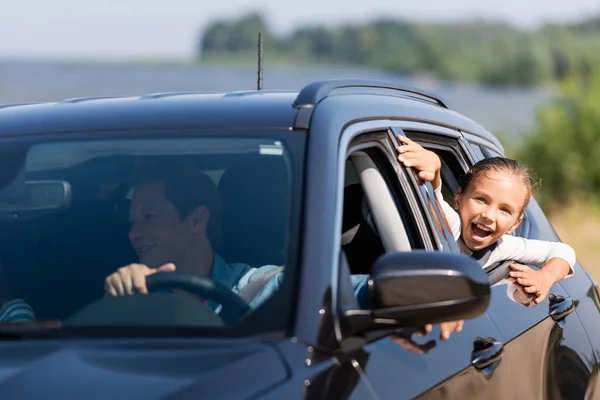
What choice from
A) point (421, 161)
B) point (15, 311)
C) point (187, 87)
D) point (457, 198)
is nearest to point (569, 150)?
point (187, 87)

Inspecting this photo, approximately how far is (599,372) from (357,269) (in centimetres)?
100

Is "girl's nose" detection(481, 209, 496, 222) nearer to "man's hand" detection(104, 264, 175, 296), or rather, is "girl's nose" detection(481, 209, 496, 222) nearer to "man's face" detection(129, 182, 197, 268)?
"man's face" detection(129, 182, 197, 268)

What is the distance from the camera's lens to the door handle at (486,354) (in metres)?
3.80

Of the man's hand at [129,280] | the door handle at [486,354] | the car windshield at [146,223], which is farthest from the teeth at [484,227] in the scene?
the man's hand at [129,280]

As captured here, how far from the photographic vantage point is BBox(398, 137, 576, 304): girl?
4.61m

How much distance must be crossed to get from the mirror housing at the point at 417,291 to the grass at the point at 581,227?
41.0 feet

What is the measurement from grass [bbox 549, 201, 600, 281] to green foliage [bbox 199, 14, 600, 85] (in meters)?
22.1

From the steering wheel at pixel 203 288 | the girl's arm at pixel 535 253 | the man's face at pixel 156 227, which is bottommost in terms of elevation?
the girl's arm at pixel 535 253

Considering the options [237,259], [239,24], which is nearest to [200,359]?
[237,259]

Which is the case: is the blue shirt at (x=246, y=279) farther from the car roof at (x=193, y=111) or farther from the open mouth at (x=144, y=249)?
the car roof at (x=193, y=111)

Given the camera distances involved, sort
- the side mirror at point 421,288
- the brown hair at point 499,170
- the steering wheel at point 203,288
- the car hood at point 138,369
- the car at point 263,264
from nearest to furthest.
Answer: the car hood at point 138,369 → the car at point 263,264 → the side mirror at point 421,288 → the steering wheel at point 203,288 → the brown hair at point 499,170

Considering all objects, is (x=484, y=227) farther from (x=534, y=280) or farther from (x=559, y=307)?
(x=559, y=307)

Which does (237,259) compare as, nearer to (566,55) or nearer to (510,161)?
(510,161)

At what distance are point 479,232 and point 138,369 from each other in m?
1.99
